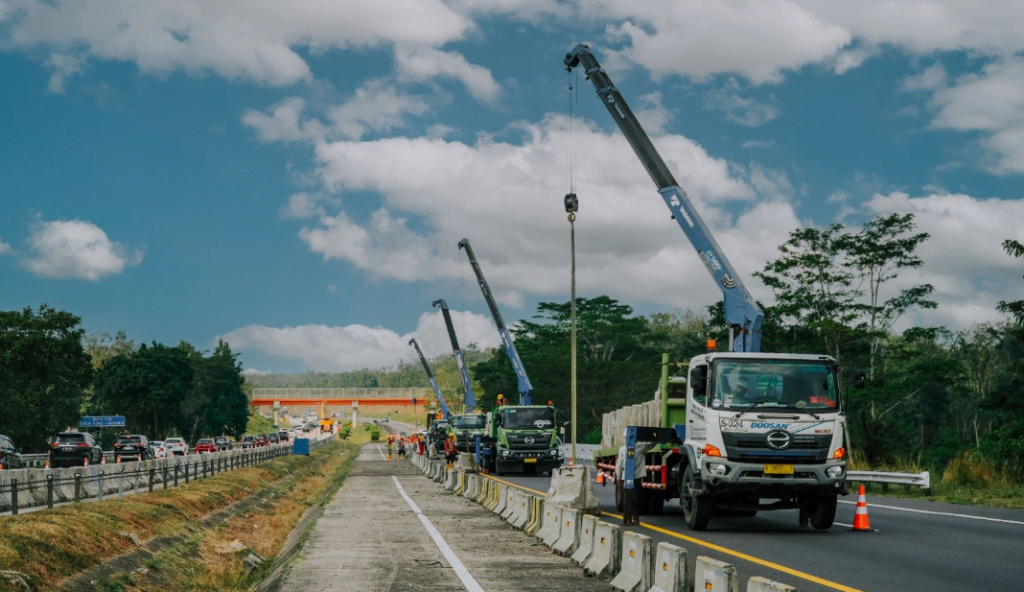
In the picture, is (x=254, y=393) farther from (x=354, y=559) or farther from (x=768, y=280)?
(x=354, y=559)

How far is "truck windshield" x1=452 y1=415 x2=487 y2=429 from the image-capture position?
56969 millimetres

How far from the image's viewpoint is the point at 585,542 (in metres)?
14.0

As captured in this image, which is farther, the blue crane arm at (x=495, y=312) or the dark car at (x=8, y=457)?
the blue crane arm at (x=495, y=312)

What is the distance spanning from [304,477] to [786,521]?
4170 cm

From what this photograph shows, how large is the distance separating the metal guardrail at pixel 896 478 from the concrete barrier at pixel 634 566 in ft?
56.7

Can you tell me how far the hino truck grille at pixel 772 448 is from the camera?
17.7 m

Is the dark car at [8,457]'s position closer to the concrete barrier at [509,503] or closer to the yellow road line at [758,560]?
the concrete barrier at [509,503]

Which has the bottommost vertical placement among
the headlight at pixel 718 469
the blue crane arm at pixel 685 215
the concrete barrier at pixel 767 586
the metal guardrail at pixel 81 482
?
the metal guardrail at pixel 81 482

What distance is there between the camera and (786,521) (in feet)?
70.9

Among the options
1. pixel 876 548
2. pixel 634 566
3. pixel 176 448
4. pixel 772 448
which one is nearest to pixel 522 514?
pixel 772 448

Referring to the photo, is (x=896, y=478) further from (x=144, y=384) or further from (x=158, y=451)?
(x=144, y=384)

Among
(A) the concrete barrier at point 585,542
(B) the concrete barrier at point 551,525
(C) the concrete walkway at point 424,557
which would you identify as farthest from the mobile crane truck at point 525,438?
(A) the concrete barrier at point 585,542

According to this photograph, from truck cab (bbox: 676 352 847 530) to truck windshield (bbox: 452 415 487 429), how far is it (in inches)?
1533

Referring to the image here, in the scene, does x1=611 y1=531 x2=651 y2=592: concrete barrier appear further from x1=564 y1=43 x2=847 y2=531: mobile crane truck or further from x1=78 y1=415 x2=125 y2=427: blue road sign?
x1=78 y1=415 x2=125 y2=427: blue road sign
